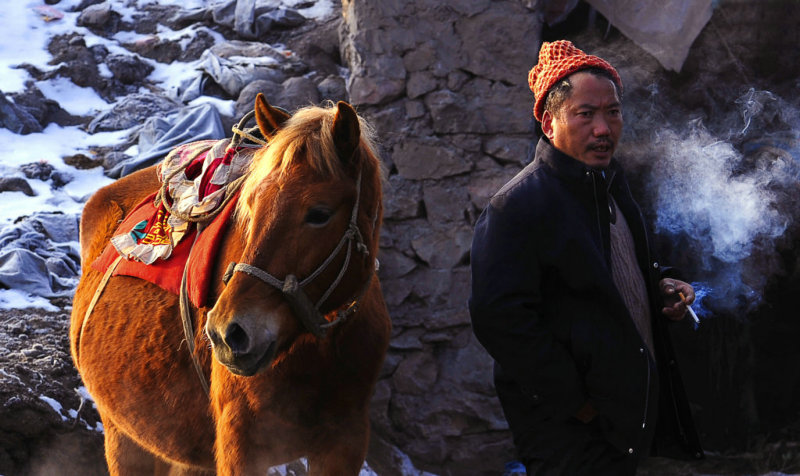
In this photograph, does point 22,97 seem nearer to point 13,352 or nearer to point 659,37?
point 13,352

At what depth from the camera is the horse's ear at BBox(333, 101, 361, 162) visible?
211 cm

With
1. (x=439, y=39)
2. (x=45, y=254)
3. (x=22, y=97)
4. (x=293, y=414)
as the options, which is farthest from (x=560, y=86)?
(x=22, y=97)

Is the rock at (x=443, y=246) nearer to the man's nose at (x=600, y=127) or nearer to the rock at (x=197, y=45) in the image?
the man's nose at (x=600, y=127)

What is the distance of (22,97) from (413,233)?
3.83 metres

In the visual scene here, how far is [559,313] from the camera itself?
1980mm

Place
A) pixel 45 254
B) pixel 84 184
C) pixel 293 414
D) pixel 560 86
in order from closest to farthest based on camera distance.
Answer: pixel 560 86, pixel 293 414, pixel 45 254, pixel 84 184

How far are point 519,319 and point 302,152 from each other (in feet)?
2.53

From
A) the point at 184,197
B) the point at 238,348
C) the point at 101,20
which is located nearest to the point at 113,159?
the point at 101,20

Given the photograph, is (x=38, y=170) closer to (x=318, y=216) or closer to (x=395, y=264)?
(x=395, y=264)

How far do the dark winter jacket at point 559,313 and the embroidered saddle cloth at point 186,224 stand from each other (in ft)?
3.01

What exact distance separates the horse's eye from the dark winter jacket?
42 centimetres

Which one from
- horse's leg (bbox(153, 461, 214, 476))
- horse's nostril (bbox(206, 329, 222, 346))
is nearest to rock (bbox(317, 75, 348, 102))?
horse's leg (bbox(153, 461, 214, 476))

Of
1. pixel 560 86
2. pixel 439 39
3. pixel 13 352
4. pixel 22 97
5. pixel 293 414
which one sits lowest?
pixel 13 352

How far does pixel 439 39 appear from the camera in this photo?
4.44m
